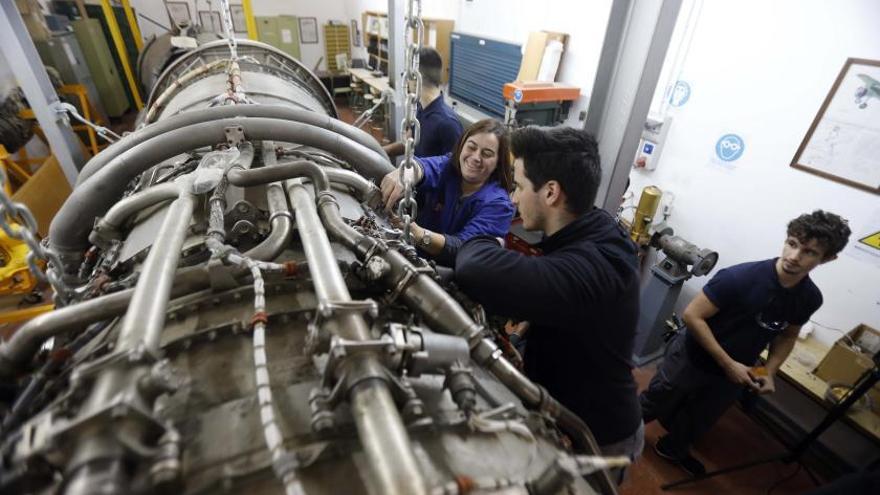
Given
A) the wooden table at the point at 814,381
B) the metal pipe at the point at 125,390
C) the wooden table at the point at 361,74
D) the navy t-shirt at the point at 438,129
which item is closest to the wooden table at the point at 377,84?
the wooden table at the point at 361,74

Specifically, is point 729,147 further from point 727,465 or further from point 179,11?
point 179,11

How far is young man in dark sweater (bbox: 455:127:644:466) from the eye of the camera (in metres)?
1.01

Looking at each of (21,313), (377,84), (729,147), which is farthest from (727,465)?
(377,84)

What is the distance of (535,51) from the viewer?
384 cm

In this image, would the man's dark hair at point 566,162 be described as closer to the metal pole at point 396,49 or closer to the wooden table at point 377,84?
the metal pole at point 396,49

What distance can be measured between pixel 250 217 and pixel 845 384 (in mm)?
3088

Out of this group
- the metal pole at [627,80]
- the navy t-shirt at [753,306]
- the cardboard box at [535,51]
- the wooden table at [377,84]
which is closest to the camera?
the metal pole at [627,80]

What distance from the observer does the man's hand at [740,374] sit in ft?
6.53

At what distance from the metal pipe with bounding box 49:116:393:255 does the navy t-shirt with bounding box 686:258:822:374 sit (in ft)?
6.68

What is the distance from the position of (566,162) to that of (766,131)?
2.27 metres

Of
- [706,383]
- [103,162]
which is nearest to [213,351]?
[103,162]

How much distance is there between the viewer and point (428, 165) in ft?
6.38

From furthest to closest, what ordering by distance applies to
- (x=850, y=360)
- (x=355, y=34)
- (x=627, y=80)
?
(x=355, y=34)
(x=850, y=360)
(x=627, y=80)

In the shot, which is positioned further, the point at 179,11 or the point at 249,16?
the point at 179,11
